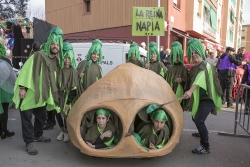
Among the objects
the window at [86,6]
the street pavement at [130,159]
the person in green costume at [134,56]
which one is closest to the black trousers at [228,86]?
the street pavement at [130,159]

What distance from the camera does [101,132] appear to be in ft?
11.1

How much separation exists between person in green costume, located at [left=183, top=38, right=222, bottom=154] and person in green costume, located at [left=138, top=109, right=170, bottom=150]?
586mm

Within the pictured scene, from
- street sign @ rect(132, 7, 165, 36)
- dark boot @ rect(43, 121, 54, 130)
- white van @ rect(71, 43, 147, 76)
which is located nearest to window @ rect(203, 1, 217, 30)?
white van @ rect(71, 43, 147, 76)

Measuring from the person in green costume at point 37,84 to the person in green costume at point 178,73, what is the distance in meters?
1.98

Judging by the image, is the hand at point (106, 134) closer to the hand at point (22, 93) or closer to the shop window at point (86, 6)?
the hand at point (22, 93)

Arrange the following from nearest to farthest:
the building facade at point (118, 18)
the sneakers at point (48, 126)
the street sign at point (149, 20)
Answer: the sneakers at point (48, 126) < the street sign at point (149, 20) < the building facade at point (118, 18)

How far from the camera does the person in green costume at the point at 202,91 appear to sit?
3.56 metres

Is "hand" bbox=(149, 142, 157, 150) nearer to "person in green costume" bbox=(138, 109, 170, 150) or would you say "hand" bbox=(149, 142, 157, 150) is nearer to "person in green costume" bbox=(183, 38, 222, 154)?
"person in green costume" bbox=(138, 109, 170, 150)

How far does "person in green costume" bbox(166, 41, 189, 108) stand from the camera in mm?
4270

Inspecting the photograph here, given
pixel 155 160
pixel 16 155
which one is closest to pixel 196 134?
pixel 155 160

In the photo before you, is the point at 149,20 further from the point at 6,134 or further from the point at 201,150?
the point at 6,134

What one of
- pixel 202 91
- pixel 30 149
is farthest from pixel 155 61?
pixel 30 149

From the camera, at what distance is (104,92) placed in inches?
129

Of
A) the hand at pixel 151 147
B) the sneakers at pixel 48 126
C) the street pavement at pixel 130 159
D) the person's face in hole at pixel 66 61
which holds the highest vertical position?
the person's face in hole at pixel 66 61
